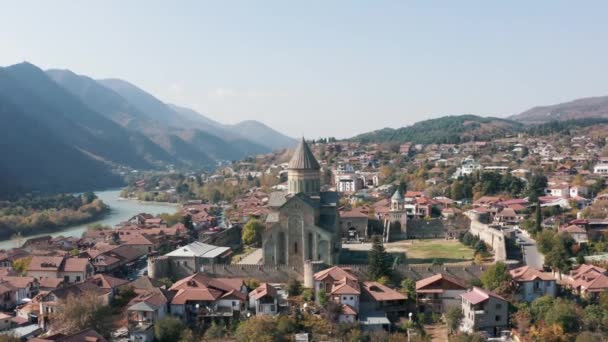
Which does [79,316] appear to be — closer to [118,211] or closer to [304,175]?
[304,175]

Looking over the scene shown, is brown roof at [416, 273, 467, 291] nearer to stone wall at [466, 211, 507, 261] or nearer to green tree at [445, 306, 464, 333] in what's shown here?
green tree at [445, 306, 464, 333]

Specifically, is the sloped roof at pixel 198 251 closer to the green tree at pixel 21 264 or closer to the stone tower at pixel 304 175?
the stone tower at pixel 304 175

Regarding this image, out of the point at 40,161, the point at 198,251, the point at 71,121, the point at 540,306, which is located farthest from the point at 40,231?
the point at 71,121

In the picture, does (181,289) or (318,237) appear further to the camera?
(318,237)

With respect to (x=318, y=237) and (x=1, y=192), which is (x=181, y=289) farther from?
(x=1, y=192)

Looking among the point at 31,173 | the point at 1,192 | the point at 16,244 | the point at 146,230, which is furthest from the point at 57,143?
the point at 146,230

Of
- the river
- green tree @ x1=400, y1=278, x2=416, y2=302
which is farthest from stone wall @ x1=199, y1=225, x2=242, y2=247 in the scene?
the river

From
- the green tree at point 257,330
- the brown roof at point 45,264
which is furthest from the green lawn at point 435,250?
the brown roof at point 45,264
